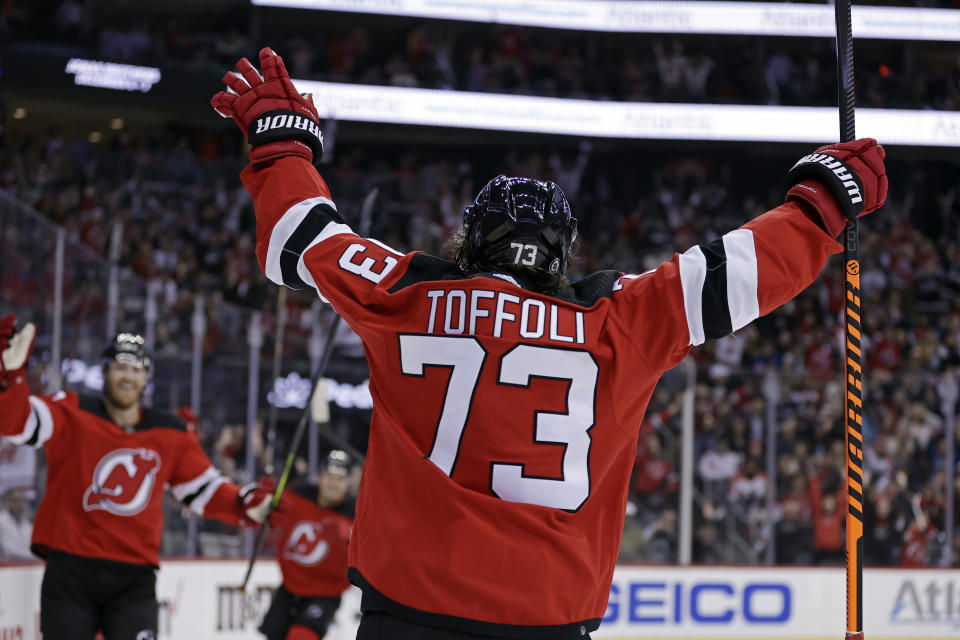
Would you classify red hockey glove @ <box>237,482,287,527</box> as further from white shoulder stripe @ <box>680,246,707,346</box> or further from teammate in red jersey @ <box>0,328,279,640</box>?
white shoulder stripe @ <box>680,246,707,346</box>

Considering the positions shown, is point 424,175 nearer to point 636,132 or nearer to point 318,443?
point 636,132

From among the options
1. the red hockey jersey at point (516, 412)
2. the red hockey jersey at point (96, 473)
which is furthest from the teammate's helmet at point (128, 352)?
the red hockey jersey at point (516, 412)

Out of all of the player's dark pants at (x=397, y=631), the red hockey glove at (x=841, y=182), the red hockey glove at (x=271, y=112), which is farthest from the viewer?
the red hockey glove at (x=271, y=112)

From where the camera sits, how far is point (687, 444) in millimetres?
8562

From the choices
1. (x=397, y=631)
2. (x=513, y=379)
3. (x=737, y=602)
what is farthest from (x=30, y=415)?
(x=737, y=602)

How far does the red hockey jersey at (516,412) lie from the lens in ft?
5.90

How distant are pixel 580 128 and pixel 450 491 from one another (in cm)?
1432

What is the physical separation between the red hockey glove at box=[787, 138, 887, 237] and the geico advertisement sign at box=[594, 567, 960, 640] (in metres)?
6.37

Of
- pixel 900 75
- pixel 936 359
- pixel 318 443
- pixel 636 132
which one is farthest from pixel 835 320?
pixel 318 443

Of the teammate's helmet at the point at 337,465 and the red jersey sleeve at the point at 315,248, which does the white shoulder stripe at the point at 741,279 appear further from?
the teammate's helmet at the point at 337,465

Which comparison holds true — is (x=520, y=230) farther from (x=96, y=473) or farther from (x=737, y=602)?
(x=737, y=602)

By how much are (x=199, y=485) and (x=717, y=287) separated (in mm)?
3598

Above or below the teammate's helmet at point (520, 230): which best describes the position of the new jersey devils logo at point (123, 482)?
below

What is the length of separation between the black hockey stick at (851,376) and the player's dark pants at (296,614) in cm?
457
